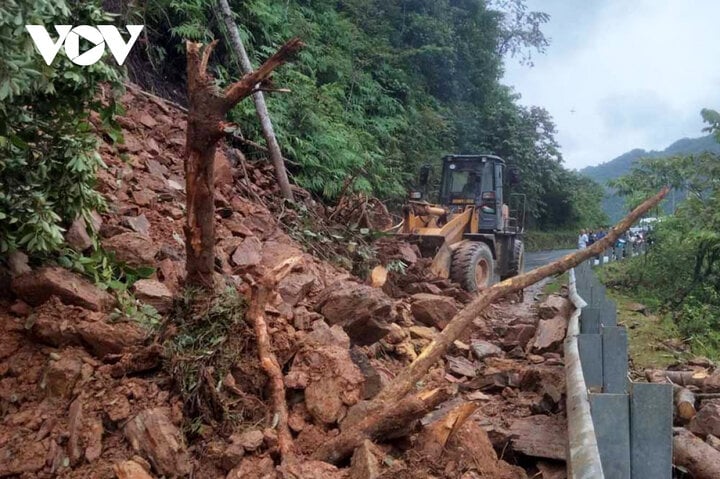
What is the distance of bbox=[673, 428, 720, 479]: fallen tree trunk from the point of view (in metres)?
3.67

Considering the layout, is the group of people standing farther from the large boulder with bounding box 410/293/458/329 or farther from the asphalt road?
the large boulder with bounding box 410/293/458/329

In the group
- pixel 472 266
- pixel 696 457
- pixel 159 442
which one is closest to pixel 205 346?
pixel 159 442

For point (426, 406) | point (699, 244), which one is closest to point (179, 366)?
point (426, 406)

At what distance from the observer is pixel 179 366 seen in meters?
3.87

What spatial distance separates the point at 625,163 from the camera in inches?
1636

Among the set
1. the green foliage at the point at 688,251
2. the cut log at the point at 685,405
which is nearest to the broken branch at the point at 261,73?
the cut log at the point at 685,405

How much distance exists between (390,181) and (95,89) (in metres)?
12.4

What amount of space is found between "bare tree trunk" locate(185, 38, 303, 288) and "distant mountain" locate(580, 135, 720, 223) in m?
12.9

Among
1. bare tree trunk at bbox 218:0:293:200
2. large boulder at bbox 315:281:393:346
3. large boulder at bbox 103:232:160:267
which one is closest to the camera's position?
large boulder at bbox 103:232:160:267

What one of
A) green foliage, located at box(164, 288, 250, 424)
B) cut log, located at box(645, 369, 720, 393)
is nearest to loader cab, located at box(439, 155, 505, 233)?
cut log, located at box(645, 369, 720, 393)

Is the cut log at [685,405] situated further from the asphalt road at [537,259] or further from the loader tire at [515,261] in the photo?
the asphalt road at [537,259]

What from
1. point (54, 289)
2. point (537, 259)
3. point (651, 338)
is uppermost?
point (54, 289)

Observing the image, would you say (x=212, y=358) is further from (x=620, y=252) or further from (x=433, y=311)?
(x=620, y=252)

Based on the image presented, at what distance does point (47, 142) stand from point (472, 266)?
7.70 m
